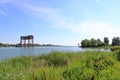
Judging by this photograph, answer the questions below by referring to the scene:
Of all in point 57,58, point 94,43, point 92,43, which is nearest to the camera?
point 57,58

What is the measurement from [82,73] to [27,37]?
4104 inches

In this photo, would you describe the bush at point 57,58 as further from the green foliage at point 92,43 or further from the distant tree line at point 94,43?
the green foliage at point 92,43

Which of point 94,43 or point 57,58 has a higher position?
point 94,43

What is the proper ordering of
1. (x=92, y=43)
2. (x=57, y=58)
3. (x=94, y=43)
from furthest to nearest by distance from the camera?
(x=92, y=43) → (x=94, y=43) → (x=57, y=58)

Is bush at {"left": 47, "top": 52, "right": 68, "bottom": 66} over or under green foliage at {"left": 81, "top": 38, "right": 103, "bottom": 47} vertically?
under

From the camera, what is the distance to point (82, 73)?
883 centimetres

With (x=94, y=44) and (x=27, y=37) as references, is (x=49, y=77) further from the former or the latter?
(x=27, y=37)

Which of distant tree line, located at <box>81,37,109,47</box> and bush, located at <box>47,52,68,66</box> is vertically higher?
distant tree line, located at <box>81,37,109,47</box>

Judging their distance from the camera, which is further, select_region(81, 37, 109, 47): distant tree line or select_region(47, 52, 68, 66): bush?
select_region(81, 37, 109, 47): distant tree line

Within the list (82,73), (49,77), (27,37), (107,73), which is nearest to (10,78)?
(49,77)

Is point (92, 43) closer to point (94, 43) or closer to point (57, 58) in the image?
point (94, 43)

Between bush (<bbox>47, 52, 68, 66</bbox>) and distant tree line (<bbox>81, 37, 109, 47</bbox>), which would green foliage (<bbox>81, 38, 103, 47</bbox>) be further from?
bush (<bbox>47, 52, 68, 66</bbox>)

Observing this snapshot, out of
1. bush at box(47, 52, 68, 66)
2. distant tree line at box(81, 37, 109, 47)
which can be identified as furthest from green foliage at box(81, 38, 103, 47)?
bush at box(47, 52, 68, 66)

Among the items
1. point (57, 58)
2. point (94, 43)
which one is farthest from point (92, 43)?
point (57, 58)
